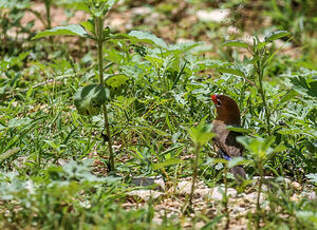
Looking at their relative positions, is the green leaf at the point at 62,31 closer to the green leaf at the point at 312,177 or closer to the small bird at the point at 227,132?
the small bird at the point at 227,132

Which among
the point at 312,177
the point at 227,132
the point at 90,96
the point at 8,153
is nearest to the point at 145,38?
the point at 90,96

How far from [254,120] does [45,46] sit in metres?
2.66

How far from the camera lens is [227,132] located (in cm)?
286

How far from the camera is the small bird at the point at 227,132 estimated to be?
2736 mm

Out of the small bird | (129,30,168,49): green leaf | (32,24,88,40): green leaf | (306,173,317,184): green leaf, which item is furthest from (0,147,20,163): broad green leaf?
(306,173,317,184): green leaf

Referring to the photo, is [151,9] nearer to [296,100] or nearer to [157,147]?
[296,100]

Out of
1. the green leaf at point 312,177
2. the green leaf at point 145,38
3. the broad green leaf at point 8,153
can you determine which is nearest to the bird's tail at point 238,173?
the green leaf at point 312,177

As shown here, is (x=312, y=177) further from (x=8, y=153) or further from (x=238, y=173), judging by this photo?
Answer: (x=8, y=153)

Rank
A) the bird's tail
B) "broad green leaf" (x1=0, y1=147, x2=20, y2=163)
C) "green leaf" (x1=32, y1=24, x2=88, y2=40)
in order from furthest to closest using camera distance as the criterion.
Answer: "broad green leaf" (x1=0, y1=147, x2=20, y2=163), the bird's tail, "green leaf" (x1=32, y1=24, x2=88, y2=40)

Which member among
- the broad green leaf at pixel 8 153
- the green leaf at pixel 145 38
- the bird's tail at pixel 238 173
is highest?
the green leaf at pixel 145 38

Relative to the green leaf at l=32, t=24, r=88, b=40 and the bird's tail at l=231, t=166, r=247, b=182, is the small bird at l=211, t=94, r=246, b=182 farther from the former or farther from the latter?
the green leaf at l=32, t=24, r=88, b=40

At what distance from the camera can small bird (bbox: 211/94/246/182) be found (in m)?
2.74

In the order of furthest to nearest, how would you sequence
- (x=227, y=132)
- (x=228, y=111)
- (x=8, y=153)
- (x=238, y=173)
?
(x=228, y=111), (x=227, y=132), (x=8, y=153), (x=238, y=173)

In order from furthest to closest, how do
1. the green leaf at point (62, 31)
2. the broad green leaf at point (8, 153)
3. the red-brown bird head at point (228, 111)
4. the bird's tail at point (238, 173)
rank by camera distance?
the red-brown bird head at point (228, 111)
the broad green leaf at point (8, 153)
the bird's tail at point (238, 173)
the green leaf at point (62, 31)
